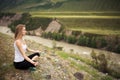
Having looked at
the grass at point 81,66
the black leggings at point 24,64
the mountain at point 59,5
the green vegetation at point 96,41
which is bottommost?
the grass at point 81,66

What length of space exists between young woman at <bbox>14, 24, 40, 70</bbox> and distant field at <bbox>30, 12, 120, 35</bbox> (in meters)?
1.62

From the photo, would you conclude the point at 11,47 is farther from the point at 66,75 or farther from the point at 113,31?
the point at 113,31

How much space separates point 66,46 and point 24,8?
1286 mm

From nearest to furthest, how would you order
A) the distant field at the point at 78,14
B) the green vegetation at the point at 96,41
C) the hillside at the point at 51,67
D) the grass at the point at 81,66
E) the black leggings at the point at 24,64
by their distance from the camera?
the black leggings at the point at 24,64
the hillside at the point at 51,67
the grass at the point at 81,66
the green vegetation at the point at 96,41
the distant field at the point at 78,14

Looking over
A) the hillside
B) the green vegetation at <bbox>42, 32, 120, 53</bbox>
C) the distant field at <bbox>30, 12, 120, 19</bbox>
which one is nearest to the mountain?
the distant field at <bbox>30, 12, 120, 19</bbox>

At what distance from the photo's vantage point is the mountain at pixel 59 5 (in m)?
6.29

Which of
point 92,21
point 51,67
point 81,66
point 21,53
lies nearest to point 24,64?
point 21,53

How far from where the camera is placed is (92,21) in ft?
20.3

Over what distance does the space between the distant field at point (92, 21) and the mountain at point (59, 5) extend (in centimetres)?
12

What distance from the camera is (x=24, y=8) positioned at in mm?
6523

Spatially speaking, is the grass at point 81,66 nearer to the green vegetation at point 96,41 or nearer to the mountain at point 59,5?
the green vegetation at point 96,41

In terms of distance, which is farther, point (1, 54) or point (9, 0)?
point (9, 0)

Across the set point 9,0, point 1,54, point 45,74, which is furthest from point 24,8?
point 45,74

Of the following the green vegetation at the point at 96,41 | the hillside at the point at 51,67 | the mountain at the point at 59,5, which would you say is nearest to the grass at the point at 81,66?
the hillside at the point at 51,67
